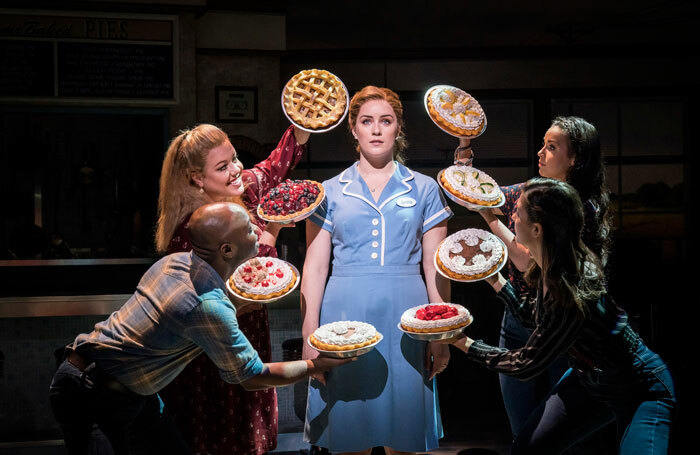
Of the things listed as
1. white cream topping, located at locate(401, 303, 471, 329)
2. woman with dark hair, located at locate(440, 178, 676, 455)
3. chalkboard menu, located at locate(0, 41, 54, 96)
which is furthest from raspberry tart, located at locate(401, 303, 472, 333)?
chalkboard menu, located at locate(0, 41, 54, 96)

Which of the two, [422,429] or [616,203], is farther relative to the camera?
[616,203]

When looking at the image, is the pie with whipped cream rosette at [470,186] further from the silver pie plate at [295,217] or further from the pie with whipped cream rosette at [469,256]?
the silver pie plate at [295,217]

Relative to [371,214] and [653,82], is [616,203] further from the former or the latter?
[371,214]

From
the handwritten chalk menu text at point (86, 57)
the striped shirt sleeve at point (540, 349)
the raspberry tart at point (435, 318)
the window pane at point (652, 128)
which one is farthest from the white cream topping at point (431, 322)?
the window pane at point (652, 128)

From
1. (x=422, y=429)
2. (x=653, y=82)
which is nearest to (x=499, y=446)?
(x=422, y=429)

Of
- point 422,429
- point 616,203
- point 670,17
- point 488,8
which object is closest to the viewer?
point 422,429

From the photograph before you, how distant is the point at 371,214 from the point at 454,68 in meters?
5.34

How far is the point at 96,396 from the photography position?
87.5 inches

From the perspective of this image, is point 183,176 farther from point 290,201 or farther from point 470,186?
point 470,186

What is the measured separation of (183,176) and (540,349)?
144cm

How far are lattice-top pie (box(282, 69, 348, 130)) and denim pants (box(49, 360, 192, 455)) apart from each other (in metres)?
1.25

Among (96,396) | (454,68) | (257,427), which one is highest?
(454,68)

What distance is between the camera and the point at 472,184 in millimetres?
2857

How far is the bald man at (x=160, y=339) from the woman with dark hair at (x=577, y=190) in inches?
43.2
